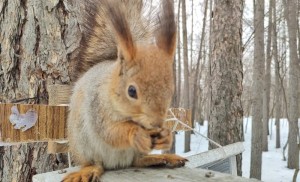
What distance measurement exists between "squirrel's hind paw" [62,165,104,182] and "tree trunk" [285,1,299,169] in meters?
6.67

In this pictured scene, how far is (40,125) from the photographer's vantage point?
1.36 meters

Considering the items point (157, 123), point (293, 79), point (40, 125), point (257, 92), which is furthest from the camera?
point (293, 79)

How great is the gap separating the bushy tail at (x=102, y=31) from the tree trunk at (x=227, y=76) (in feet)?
6.16

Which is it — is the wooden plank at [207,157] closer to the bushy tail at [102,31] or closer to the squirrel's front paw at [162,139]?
the squirrel's front paw at [162,139]

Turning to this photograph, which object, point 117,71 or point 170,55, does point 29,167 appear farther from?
point 170,55

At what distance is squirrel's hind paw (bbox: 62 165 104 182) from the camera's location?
1186mm

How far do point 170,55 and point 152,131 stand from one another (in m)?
0.26

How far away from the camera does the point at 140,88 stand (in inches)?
40.2

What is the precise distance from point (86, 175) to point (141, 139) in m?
0.25

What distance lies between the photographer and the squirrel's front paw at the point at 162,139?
107 cm

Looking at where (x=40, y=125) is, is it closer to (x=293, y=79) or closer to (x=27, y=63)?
(x=27, y=63)

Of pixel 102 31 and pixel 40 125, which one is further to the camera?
pixel 102 31

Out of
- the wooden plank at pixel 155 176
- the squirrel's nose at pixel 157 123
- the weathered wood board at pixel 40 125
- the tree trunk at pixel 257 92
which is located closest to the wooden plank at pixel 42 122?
the weathered wood board at pixel 40 125

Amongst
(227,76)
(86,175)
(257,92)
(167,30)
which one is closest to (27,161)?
(86,175)
